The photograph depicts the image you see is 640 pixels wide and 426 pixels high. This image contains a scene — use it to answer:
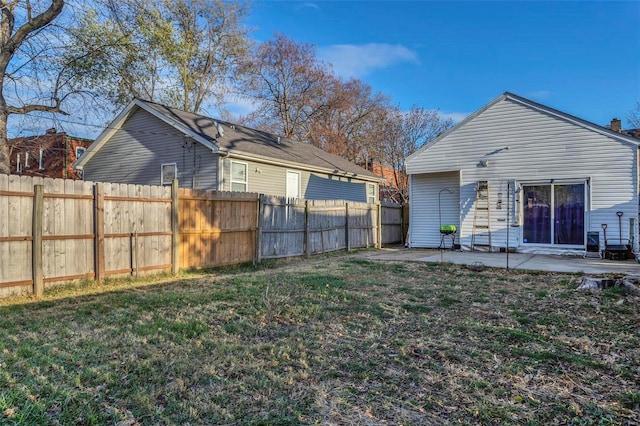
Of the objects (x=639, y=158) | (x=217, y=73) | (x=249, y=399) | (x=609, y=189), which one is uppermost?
(x=217, y=73)

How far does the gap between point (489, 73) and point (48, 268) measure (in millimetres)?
17233

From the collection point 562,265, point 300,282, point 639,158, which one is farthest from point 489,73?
point 300,282

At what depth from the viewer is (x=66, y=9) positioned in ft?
36.2

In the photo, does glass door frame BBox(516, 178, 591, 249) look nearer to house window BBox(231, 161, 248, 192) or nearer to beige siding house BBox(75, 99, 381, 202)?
beige siding house BBox(75, 99, 381, 202)

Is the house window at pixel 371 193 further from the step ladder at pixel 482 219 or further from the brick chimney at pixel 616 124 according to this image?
the brick chimney at pixel 616 124

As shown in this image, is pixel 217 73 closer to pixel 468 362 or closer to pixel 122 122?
pixel 122 122

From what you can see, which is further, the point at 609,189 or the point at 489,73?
the point at 489,73

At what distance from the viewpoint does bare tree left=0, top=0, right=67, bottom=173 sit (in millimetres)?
10875

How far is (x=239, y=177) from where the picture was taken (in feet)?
42.3

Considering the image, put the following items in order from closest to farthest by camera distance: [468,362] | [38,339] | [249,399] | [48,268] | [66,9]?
1. [249,399]
2. [468,362]
3. [38,339]
4. [48,268]
5. [66,9]

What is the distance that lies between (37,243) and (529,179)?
11893mm

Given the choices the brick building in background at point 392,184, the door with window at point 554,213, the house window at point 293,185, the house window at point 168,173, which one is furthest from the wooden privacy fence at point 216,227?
the brick building in background at point 392,184

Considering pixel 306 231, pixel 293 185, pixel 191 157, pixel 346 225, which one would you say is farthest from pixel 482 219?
pixel 191 157

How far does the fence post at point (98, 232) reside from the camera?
21.6ft
